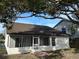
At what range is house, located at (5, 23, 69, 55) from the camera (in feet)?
116

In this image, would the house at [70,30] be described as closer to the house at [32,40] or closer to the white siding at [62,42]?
the white siding at [62,42]

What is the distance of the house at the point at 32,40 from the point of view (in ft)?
116

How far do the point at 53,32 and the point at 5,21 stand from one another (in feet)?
54.4

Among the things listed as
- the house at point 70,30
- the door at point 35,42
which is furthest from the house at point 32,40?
the house at point 70,30

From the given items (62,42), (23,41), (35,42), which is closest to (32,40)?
(35,42)

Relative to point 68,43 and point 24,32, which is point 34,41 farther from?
point 68,43

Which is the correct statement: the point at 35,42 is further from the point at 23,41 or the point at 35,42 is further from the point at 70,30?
the point at 70,30

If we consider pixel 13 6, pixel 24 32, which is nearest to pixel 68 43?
pixel 24 32

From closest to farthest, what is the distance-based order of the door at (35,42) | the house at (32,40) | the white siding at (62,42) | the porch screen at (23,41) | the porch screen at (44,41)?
the house at (32,40) → the porch screen at (23,41) → the door at (35,42) → the porch screen at (44,41) → the white siding at (62,42)

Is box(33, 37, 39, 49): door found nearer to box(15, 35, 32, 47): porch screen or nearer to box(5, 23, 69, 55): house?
box(5, 23, 69, 55): house

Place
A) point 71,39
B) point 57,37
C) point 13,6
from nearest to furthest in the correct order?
point 13,6
point 57,37
point 71,39

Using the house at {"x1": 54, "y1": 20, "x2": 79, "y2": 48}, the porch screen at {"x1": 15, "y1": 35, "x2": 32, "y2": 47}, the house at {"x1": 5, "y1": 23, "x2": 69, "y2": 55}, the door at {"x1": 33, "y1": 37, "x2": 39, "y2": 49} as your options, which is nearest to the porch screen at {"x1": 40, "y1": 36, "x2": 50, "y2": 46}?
the house at {"x1": 5, "y1": 23, "x2": 69, "y2": 55}

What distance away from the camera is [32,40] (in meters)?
37.1

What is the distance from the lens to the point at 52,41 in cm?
3881
